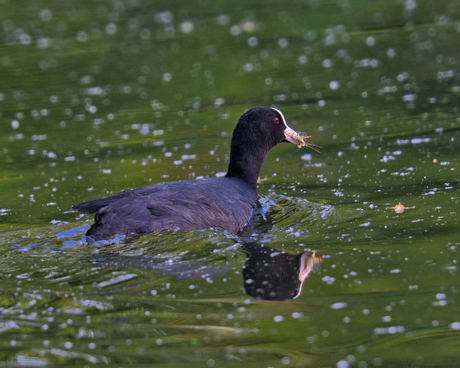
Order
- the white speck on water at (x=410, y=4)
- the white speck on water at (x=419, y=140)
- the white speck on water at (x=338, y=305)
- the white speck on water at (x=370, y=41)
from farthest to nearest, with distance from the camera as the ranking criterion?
the white speck on water at (x=410, y=4), the white speck on water at (x=370, y=41), the white speck on water at (x=419, y=140), the white speck on water at (x=338, y=305)

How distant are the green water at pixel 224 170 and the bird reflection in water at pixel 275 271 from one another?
0.08m

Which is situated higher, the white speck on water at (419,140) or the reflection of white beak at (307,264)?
the white speck on water at (419,140)

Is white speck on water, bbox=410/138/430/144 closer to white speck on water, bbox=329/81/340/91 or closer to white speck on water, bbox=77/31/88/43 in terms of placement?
white speck on water, bbox=329/81/340/91

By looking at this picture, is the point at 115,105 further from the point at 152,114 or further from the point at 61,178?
the point at 61,178

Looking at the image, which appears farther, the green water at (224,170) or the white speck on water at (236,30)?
the white speck on water at (236,30)

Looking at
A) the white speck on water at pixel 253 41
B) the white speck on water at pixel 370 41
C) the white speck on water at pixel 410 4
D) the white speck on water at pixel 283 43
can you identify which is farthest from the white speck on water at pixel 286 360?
the white speck on water at pixel 410 4

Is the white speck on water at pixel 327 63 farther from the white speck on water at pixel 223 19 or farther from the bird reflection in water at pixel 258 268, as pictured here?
the bird reflection in water at pixel 258 268

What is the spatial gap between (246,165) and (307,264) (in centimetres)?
243

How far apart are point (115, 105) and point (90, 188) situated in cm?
477

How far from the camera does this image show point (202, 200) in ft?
19.7

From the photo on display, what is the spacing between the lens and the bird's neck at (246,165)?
724 centimetres

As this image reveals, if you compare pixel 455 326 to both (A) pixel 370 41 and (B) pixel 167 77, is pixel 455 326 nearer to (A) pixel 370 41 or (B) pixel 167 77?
(B) pixel 167 77

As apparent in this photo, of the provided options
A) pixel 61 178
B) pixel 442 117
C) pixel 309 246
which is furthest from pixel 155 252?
pixel 442 117

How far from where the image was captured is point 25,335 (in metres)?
3.94
